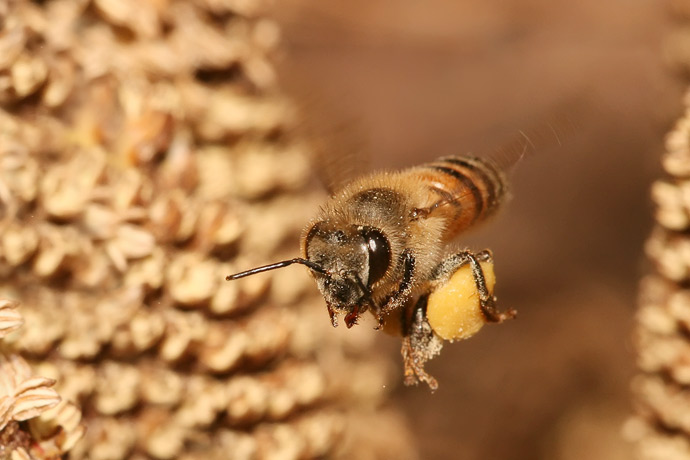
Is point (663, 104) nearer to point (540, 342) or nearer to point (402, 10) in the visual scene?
point (540, 342)

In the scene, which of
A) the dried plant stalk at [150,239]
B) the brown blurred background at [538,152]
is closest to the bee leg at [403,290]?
the dried plant stalk at [150,239]

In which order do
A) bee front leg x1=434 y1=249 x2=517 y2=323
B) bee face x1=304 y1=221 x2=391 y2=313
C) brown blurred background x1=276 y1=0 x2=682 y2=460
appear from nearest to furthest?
bee face x1=304 y1=221 x2=391 y2=313, bee front leg x1=434 y1=249 x2=517 y2=323, brown blurred background x1=276 y1=0 x2=682 y2=460

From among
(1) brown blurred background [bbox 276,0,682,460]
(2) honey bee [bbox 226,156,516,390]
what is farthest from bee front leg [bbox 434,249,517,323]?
(1) brown blurred background [bbox 276,0,682,460]

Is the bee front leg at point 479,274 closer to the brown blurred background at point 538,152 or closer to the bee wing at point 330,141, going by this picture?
the bee wing at point 330,141

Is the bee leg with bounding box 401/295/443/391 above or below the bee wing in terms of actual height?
below

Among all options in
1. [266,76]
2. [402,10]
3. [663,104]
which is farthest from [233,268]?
[402,10]

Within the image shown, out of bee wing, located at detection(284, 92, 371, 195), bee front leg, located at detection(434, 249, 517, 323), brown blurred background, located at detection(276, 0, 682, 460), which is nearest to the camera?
Answer: bee front leg, located at detection(434, 249, 517, 323)

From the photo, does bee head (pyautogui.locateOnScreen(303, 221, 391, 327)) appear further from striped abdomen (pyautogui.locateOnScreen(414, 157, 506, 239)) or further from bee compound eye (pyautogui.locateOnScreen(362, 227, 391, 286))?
striped abdomen (pyautogui.locateOnScreen(414, 157, 506, 239))

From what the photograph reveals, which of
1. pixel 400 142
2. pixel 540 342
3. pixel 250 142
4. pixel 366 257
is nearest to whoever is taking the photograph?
pixel 366 257
